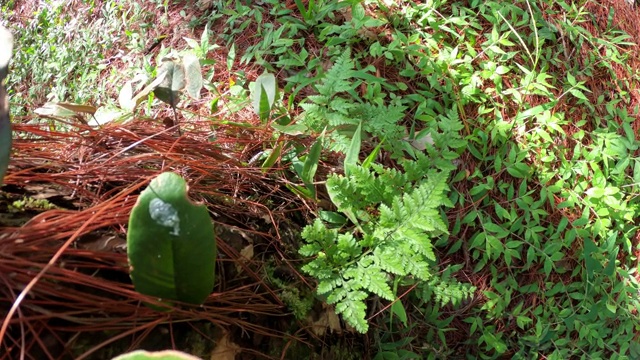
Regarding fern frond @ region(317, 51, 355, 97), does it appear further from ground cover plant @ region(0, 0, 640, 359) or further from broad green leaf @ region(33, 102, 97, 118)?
broad green leaf @ region(33, 102, 97, 118)

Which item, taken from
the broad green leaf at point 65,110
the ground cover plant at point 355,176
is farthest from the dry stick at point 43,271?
the broad green leaf at point 65,110

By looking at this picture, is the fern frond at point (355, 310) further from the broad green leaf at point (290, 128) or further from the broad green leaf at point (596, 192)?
the broad green leaf at point (596, 192)

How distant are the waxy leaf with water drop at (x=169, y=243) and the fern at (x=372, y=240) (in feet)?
1.45

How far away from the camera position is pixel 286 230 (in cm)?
168

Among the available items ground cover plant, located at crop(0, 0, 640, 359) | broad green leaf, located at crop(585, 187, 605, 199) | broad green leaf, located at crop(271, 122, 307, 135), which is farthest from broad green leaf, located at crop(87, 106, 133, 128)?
broad green leaf, located at crop(585, 187, 605, 199)

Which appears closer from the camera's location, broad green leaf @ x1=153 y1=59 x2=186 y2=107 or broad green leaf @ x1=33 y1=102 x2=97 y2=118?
broad green leaf @ x1=33 y1=102 x2=97 y2=118

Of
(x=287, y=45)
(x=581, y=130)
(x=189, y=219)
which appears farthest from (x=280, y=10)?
(x=189, y=219)

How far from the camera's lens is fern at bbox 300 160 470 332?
1445 millimetres

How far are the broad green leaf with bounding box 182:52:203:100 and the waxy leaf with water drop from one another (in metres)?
0.86

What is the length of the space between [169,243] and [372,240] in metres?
0.65

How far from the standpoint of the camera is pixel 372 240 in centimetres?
155

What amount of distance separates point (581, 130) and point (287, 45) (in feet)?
4.36

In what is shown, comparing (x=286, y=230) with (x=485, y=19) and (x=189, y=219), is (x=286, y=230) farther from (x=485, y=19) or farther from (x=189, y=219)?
(x=485, y=19)

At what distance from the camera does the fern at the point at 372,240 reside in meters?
1.45
